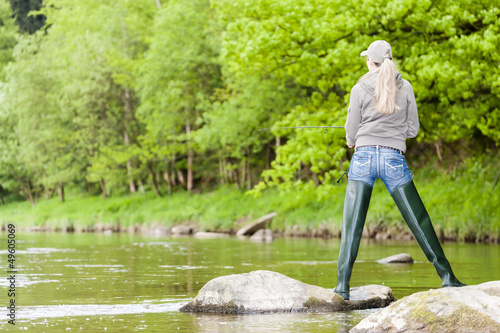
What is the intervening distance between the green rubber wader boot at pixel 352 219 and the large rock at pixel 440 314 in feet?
3.84

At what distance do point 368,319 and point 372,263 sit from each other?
7544 millimetres

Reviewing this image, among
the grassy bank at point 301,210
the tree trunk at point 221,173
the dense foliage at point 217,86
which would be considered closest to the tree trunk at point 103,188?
the dense foliage at point 217,86

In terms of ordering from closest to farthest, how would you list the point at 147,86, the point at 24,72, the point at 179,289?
the point at 179,289
the point at 147,86
the point at 24,72

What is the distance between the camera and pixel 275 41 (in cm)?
1823

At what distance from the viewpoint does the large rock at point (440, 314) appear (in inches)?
207

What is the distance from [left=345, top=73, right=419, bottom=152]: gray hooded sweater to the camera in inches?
259

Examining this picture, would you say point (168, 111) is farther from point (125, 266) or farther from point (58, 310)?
point (58, 310)

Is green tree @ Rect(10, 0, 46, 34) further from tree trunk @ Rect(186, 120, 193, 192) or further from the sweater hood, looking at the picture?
the sweater hood

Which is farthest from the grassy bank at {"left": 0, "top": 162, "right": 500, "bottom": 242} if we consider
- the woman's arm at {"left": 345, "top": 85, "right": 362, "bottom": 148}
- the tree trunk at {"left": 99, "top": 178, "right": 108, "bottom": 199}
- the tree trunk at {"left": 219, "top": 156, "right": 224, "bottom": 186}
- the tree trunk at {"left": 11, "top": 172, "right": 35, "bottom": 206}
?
the woman's arm at {"left": 345, "top": 85, "right": 362, "bottom": 148}

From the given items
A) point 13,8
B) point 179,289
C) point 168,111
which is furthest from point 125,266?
point 13,8

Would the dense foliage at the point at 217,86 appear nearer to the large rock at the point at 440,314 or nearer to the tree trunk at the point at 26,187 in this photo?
the tree trunk at the point at 26,187

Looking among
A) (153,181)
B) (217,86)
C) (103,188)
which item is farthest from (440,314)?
(103,188)

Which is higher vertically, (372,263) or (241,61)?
(241,61)

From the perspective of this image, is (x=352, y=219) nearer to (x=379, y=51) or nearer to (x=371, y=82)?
(x=371, y=82)
